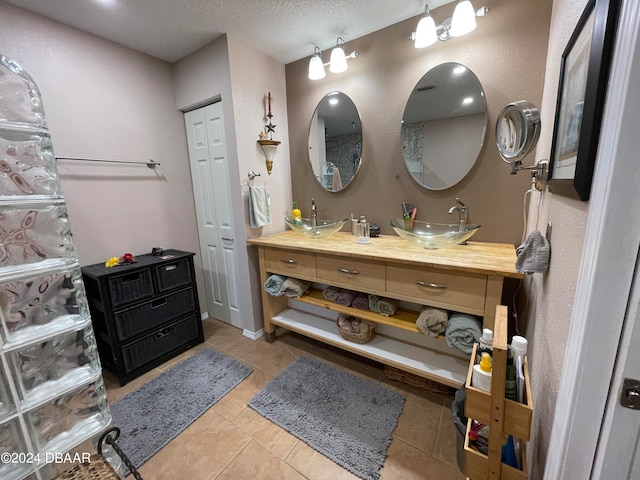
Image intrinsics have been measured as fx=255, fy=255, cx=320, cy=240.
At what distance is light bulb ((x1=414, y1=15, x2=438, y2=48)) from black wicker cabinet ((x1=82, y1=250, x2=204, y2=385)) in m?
2.20

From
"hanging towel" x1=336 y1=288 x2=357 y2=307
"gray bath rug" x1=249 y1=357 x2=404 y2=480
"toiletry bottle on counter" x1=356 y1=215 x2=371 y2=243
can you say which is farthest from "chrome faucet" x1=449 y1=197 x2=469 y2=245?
"gray bath rug" x1=249 y1=357 x2=404 y2=480

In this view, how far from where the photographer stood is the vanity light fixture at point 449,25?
1.35 metres

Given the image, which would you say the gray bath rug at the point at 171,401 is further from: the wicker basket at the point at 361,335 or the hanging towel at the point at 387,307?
the hanging towel at the point at 387,307

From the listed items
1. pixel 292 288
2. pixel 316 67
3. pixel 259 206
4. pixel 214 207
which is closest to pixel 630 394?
pixel 292 288

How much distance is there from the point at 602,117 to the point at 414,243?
1143 mm

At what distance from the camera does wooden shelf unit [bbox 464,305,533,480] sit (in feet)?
2.25

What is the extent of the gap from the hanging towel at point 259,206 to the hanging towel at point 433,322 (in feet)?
4.48

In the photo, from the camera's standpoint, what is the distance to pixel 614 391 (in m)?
0.48

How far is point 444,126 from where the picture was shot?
165cm

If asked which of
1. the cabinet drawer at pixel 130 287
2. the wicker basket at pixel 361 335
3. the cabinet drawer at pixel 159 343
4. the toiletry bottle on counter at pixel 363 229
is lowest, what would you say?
the cabinet drawer at pixel 159 343

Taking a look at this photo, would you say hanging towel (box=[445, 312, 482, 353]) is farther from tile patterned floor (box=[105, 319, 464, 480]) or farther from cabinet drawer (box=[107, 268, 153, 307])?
cabinet drawer (box=[107, 268, 153, 307])

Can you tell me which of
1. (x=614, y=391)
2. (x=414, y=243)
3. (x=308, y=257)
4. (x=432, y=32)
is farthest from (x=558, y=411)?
(x=432, y=32)

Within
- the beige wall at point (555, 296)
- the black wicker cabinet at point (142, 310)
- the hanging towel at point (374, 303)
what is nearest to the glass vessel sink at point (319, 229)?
the hanging towel at point (374, 303)

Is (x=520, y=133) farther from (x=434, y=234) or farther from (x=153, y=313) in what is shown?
(x=153, y=313)
